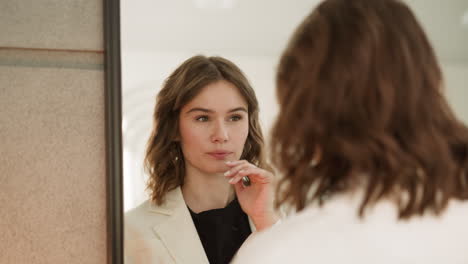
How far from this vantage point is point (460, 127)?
74cm

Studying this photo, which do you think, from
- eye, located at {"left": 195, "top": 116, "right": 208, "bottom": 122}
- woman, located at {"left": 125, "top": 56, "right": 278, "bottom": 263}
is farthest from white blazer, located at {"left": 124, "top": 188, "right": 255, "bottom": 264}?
eye, located at {"left": 195, "top": 116, "right": 208, "bottom": 122}

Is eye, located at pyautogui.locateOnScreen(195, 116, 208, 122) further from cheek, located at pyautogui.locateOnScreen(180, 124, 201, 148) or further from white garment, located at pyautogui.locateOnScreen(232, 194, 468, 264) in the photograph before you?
white garment, located at pyautogui.locateOnScreen(232, 194, 468, 264)

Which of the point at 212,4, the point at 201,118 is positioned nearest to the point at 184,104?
the point at 201,118

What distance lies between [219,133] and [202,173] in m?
0.14

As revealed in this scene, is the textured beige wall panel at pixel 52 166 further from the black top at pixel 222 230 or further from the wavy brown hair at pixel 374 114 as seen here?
the wavy brown hair at pixel 374 114

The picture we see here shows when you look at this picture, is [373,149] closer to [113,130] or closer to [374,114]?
[374,114]

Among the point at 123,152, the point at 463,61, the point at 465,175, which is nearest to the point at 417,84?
the point at 465,175

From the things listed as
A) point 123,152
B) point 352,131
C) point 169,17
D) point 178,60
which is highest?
point 169,17

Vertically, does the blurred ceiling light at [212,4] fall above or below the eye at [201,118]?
above

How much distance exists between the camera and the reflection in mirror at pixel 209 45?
1.23m

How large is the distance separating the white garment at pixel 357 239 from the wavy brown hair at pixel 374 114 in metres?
0.02

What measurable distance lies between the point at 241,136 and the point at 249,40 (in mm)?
284

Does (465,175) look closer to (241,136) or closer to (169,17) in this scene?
(241,136)

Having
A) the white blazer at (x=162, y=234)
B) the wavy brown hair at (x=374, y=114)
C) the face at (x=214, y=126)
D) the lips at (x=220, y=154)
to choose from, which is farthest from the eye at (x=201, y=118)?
the wavy brown hair at (x=374, y=114)
